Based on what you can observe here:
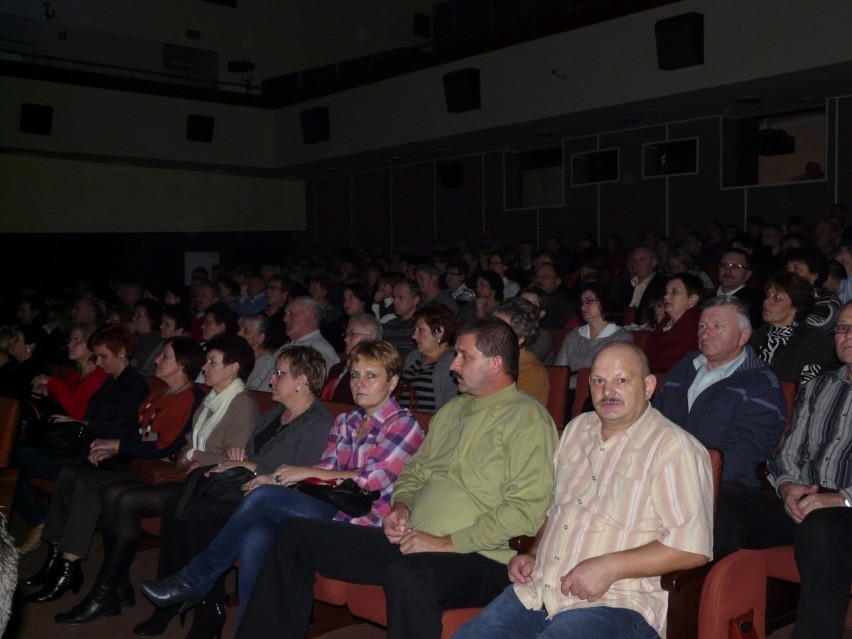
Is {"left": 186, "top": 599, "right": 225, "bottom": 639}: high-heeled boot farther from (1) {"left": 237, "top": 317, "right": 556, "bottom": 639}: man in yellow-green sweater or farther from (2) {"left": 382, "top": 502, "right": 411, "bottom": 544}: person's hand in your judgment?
(2) {"left": 382, "top": 502, "right": 411, "bottom": 544}: person's hand

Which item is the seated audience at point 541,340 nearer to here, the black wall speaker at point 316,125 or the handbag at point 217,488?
the handbag at point 217,488

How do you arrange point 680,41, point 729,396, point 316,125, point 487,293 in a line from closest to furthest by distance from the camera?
point 729,396
point 487,293
point 680,41
point 316,125

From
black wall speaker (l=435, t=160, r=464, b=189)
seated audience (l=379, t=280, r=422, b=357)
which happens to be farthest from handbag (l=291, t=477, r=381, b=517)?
black wall speaker (l=435, t=160, r=464, b=189)

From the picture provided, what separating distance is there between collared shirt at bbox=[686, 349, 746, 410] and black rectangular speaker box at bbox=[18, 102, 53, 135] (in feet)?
36.8

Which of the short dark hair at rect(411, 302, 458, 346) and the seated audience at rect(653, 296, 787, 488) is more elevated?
the short dark hair at rect(411, 302, 458, 346)

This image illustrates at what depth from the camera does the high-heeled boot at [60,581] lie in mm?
3756

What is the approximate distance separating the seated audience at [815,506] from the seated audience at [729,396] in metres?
0.08

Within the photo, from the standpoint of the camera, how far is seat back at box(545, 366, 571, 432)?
4.08 m

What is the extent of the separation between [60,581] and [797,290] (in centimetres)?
357

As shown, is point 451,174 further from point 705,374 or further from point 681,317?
point 705,374

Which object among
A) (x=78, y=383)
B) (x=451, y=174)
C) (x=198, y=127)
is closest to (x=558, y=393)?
(x=78, y=383)

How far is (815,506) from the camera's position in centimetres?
264

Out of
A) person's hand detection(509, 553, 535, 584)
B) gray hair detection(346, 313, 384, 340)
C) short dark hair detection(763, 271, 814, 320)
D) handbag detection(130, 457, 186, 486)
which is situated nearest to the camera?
person's hand detection(509, 553, 535, 584)

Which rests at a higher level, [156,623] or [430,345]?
[430,345]
